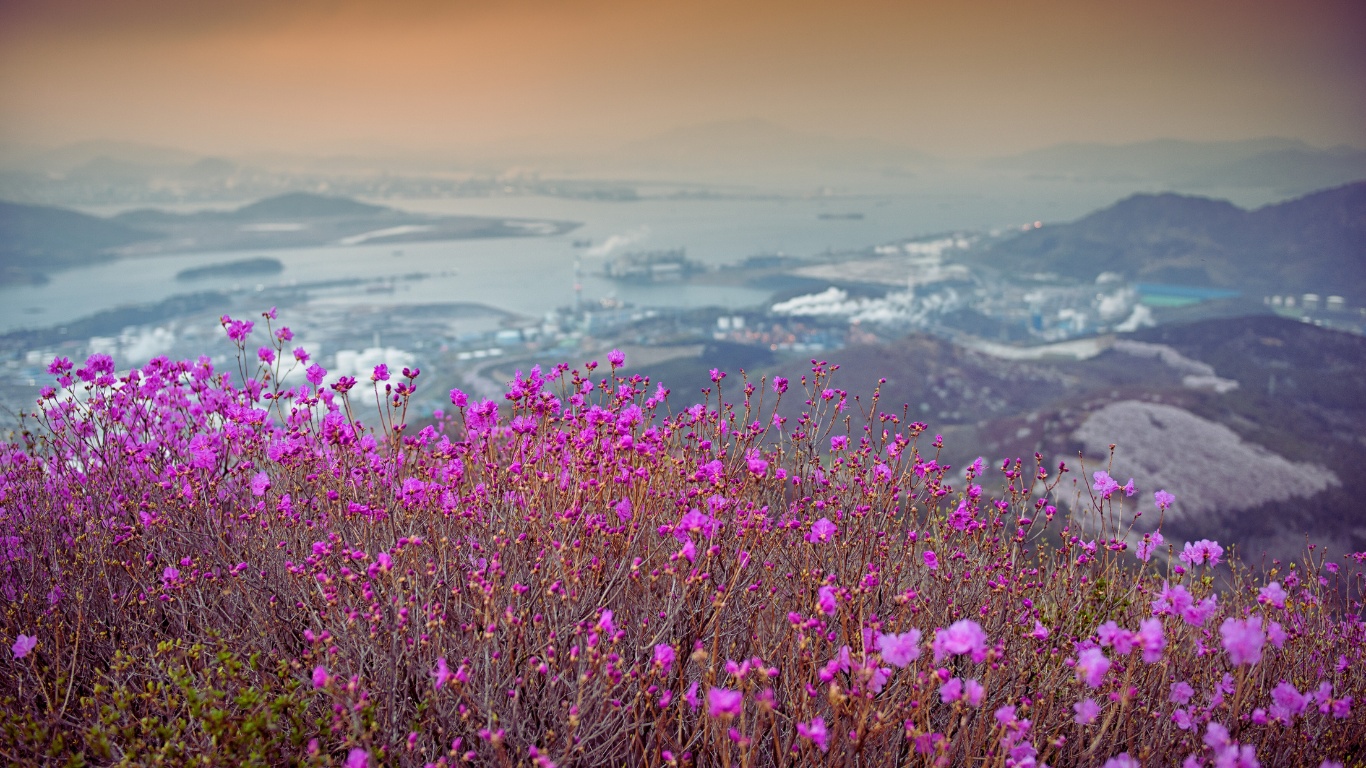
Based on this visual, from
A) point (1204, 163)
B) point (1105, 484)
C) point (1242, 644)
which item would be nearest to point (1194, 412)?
point (1105, 484)

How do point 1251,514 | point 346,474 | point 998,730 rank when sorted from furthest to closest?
point 1251,514 < point 346,474 < point 998,730

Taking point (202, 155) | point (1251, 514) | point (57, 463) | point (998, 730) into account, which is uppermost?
point (202, 155)

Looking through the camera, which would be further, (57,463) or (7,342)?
(7,342)

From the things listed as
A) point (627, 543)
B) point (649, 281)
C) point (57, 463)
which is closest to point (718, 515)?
point (627, 543)

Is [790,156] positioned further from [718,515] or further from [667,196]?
[718,515]

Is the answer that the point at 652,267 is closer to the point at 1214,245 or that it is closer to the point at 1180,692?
the point at 1214,245

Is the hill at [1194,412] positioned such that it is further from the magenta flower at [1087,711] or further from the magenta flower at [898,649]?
the magenta flower at [898,649]

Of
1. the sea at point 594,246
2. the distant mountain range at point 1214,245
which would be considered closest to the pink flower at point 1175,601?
the sea at point 594,246
